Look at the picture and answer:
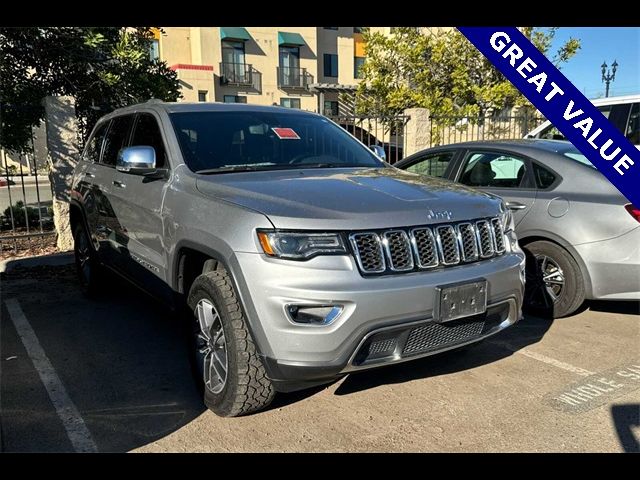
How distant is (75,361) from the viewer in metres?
4.19

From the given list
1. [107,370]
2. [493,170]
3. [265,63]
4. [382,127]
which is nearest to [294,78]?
[265,63]

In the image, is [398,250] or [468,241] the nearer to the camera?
[398,250]

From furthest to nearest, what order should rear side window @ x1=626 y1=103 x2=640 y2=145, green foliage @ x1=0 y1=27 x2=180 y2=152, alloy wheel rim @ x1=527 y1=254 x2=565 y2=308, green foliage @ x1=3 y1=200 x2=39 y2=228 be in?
green foliage @ x1=3 y1=200 x2=39 y2=228 < green foliage @ x1=0 y1=27 x2=180 y2=152 < rear side window @ x1=626 y1=103 x2=640 y2=145 < alloy wheel rim @ x1=527 y1=254 x2=565 y2=308

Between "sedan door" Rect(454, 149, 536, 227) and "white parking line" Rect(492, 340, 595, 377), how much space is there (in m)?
1.21

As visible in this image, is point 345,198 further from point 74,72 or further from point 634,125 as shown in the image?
point 74,72

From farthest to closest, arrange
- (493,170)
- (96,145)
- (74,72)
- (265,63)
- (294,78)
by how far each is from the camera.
Answer: (294,78)
(265,63)
(74,72)
(96,145)
(493,170)

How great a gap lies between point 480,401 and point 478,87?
43.5ft

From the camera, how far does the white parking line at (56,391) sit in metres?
3.06

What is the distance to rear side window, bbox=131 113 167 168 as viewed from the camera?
404cm

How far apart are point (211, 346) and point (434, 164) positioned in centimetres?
366

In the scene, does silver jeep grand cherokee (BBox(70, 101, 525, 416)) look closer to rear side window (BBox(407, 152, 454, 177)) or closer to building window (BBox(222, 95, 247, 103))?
rear side window (BBox(407, 152, 454, 177))

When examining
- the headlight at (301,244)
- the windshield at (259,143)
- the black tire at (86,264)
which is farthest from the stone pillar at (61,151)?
the headlight at (301,244)

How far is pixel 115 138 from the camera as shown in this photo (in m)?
5.14

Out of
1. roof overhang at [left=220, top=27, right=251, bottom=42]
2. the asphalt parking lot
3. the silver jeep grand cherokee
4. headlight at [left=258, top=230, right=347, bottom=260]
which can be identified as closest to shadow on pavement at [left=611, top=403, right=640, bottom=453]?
the asphalt parking lot
